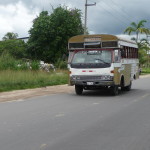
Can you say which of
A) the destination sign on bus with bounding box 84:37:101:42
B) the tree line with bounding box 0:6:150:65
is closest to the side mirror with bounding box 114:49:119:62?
the destination sign on bus with bounding box 84:37:101:42

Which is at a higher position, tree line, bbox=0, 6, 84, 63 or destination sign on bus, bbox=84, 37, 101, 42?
tree line, bbox=0, 6, 84, 63

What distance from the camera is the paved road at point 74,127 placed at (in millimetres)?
6188

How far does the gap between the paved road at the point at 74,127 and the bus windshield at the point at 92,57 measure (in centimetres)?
375

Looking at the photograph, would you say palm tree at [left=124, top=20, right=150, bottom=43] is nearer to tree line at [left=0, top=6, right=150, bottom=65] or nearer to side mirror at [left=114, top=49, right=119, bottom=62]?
tree line at [left=0, top=6, right=150, bottom=65]

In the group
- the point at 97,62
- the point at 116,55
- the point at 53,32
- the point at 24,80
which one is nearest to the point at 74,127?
the point at 97,62

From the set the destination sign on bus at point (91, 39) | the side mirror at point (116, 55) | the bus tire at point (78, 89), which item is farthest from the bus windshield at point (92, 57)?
the bus tire at point (78, 89)

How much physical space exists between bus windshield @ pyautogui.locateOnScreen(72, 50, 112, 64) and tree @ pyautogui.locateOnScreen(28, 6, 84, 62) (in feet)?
68.9

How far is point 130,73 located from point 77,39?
156 inches

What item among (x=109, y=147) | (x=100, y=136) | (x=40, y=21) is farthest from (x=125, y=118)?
(x=40, y=21)

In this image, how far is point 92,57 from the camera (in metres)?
15.1

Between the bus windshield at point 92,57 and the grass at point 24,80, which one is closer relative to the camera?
the bus windshield at point 92,57

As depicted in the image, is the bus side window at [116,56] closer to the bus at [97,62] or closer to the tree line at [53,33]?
the bus at [97,62]

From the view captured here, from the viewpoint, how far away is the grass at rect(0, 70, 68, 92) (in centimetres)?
1879

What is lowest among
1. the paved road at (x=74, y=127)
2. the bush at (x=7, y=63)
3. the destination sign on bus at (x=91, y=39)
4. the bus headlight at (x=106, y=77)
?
the paved road at (x=74, y=127)
